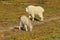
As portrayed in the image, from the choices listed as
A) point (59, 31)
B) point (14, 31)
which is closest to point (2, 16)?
point (14, 31)

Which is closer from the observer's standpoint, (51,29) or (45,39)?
(45,39)

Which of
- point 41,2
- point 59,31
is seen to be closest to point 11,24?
point 59,31

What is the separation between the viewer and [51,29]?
17297 mm

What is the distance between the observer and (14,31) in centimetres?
1706

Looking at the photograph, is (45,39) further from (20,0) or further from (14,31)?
(20,0)

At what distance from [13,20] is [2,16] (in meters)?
2.50

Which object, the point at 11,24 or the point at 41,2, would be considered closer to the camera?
the point at 11,24

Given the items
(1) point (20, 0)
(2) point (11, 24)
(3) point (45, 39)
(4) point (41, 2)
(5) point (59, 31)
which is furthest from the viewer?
(1) point (20, 0)

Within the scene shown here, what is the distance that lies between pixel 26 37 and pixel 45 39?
1119 mm

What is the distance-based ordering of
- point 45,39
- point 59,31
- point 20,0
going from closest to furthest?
point 45,39, point 59,31, point 20,0

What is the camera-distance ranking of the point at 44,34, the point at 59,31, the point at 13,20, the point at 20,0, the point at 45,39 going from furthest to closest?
the point at 20,0 → the point at 13,20 → the point at 59,31 → the point at 44,34 → the point at 45,39

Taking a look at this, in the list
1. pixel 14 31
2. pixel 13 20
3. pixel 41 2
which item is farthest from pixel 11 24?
pixel 41 2

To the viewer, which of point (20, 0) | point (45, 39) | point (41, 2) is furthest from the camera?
point (20, 0)

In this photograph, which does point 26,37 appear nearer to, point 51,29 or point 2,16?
point 51,29
